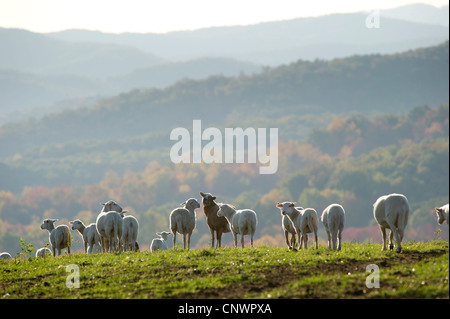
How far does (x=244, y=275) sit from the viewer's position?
15.8 meters

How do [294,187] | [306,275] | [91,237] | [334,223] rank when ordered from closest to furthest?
[306,275] → [334,223] → [91,237] → [294,187]

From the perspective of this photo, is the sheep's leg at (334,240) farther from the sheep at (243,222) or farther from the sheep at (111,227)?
the sheep at (111,227)

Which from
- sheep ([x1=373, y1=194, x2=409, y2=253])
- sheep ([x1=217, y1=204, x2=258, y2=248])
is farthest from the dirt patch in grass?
sheep ([x1=217, y1=204, x2=258, y2=248])

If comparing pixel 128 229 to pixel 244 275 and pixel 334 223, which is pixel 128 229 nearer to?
pixel 334 223

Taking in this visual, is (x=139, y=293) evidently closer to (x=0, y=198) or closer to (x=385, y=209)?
(x=385, y=209)

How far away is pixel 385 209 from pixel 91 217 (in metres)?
139

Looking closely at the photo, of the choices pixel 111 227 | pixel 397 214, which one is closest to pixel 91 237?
pixel 111 227

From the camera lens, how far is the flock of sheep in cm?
1778

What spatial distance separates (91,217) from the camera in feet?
496

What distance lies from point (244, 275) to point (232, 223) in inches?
316

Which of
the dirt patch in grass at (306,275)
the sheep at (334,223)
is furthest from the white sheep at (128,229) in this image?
the dirt patch in grass at (306,275)

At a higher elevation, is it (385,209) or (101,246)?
(385,209)
